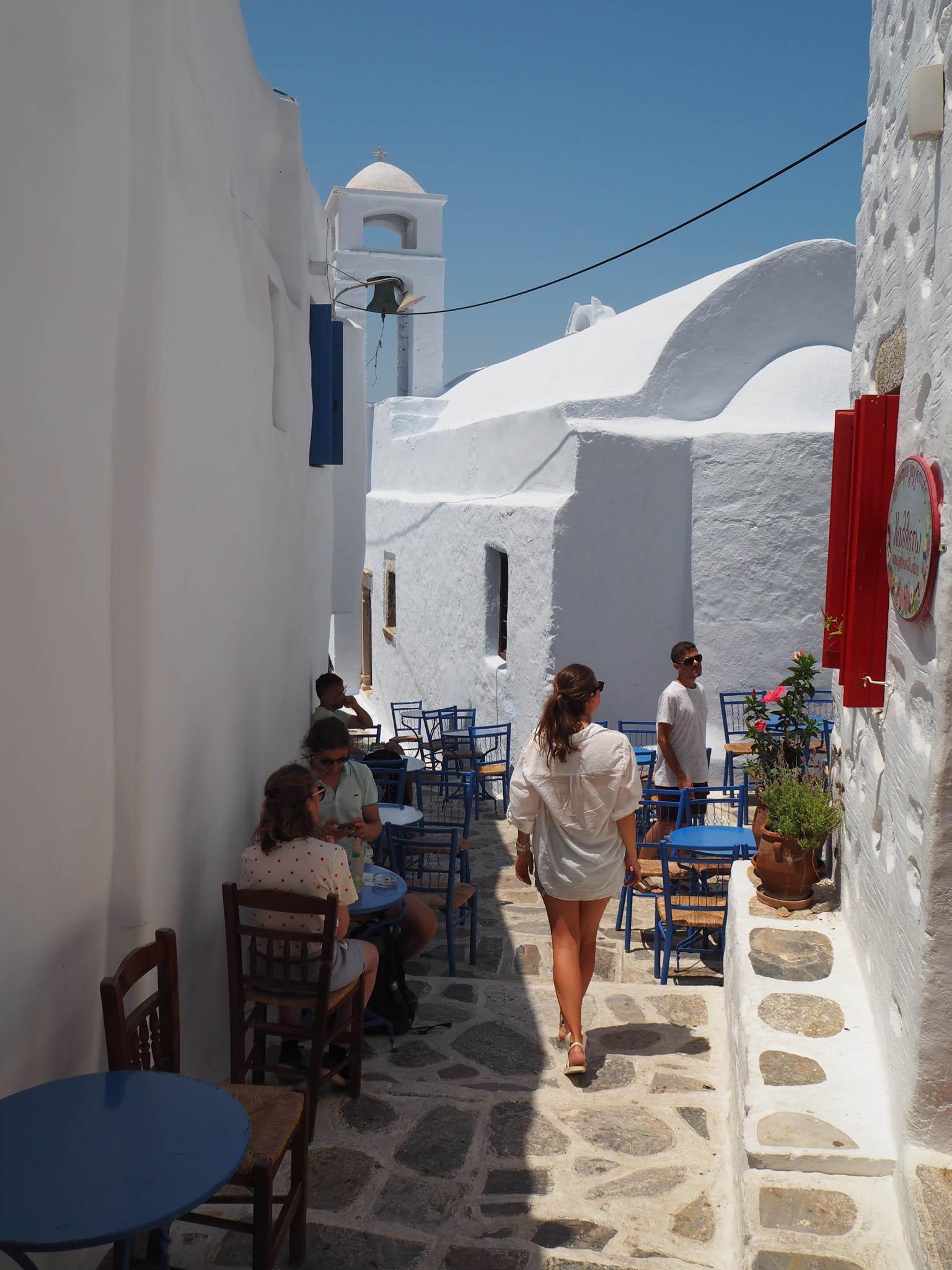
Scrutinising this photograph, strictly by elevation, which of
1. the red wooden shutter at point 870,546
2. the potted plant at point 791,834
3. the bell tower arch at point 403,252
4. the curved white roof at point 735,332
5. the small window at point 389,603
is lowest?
the potted plant at point 791,834

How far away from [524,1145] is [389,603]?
13410 mm

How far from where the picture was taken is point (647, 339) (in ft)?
36.2

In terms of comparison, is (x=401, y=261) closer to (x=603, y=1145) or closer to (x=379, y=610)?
(x=379, y=610)

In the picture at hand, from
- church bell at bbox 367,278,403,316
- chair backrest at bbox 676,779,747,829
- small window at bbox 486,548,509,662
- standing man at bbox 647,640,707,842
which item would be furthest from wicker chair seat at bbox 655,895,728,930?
church bell at bbox 367,278,403,316

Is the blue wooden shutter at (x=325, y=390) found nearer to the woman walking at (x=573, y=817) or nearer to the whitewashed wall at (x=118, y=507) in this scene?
the whitewashed wall at (x=118, y=507)

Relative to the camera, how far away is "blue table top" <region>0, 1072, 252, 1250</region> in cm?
205

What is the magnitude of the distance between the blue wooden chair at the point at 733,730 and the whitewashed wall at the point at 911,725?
533cm

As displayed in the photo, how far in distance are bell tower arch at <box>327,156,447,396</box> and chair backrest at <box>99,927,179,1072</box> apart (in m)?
14.1

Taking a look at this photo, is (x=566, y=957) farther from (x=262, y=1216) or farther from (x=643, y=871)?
(x=262, y=1216)

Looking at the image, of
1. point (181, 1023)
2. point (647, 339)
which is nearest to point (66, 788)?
point (181, 1023)

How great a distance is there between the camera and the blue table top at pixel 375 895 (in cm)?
445

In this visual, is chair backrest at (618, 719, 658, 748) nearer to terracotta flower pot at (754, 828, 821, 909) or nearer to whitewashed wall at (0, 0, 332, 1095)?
terracotta flower pot at (754, 828, 821, 909)

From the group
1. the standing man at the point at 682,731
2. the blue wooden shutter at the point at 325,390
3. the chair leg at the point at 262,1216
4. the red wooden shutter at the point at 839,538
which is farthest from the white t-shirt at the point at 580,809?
the blue wooden shutter at the point at 325,390

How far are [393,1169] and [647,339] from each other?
9037 millimetres
